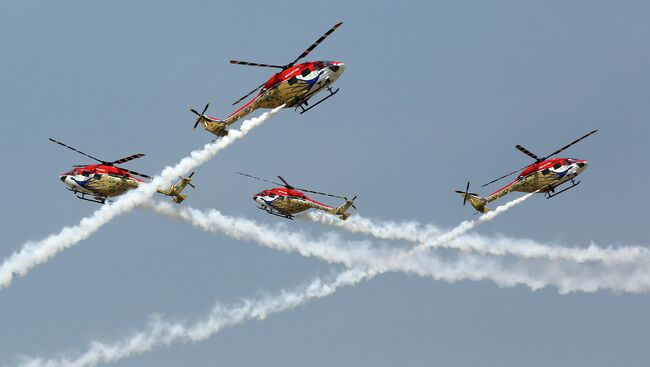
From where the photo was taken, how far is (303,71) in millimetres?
91688

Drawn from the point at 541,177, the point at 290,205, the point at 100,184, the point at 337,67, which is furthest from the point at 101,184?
the point at 541,177

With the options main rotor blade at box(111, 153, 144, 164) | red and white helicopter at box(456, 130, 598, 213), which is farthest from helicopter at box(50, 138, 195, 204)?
red and white helicopter at box(456, 130, 598, 213)

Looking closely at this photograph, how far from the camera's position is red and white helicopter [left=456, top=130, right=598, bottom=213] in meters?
103

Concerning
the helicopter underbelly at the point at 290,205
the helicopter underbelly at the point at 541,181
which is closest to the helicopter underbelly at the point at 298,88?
the helicopter underbelly at the point at 290,205

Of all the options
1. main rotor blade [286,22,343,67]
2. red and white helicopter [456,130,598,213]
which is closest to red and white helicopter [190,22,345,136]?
main rotor blade [286,22,343,67]

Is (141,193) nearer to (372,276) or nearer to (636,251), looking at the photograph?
(372,276)

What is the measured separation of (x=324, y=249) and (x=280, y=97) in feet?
64.2

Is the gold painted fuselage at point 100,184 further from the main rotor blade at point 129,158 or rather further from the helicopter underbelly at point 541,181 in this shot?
the helicopter underbelly at point 541,181

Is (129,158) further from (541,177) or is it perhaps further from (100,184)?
(541,177)

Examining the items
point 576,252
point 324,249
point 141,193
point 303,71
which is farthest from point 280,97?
point 576,252

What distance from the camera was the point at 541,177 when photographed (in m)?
103

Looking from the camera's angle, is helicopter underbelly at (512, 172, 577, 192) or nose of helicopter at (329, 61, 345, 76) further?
helicopter underbelly at (512, 172, 577, 192)

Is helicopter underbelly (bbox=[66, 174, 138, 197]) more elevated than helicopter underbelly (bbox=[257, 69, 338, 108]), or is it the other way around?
helicopter underbelly (bbox=[257, 69, 338, 108])

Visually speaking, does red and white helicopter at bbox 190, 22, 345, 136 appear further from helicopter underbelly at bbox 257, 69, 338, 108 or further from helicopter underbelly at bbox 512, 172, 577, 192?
helicopter underbelly at bbox 512, 172, 577, 192
